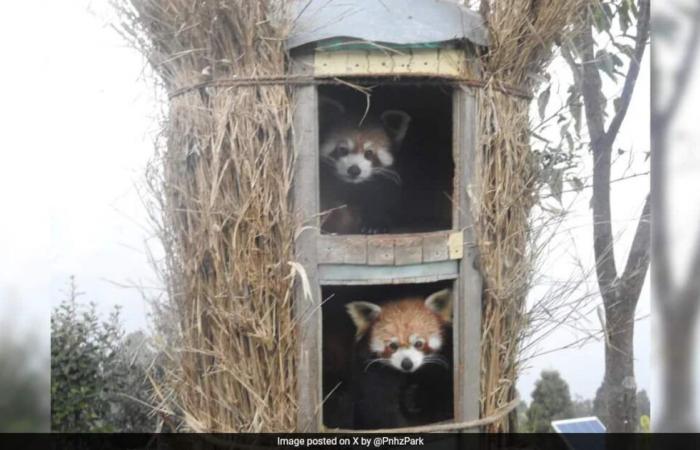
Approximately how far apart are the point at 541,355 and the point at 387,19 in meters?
1.41

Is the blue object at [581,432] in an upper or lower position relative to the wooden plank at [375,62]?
lower

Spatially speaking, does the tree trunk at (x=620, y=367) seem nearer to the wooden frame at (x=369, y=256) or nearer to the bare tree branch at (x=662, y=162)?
the bare tree branch at (x=662, y=162)

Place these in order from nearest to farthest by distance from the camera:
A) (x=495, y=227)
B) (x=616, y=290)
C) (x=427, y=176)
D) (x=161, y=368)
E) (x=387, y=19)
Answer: (x=387, y=19) < (x=495, y=227) < (x=161, y=368) < (x=427, y=176) < (x=616, y=290)

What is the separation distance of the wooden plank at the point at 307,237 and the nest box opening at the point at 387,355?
10.0 inches

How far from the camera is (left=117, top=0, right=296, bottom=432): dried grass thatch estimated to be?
96.6 inches

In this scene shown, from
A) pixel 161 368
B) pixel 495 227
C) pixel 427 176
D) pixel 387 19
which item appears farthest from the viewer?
pixel 427 176

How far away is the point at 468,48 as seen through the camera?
2.55 meters

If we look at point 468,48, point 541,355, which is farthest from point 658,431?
point 468,48

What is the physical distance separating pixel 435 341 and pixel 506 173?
657mm

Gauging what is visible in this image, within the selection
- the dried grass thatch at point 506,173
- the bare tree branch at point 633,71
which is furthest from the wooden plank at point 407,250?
the bare tree branch at point 633,71

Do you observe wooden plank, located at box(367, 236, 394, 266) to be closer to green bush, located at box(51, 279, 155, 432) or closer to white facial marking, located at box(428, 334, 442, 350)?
white facial marking, located at box(428, 334, 442, 350)

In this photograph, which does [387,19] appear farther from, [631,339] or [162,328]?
[631,339]

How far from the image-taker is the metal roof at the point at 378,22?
243 cm

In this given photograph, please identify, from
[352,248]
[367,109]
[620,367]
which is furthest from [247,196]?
[620,367]
